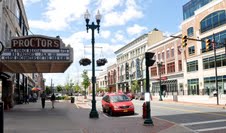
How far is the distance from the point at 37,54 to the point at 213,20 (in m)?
43.0

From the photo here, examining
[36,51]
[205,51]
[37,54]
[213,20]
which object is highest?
[213,20]

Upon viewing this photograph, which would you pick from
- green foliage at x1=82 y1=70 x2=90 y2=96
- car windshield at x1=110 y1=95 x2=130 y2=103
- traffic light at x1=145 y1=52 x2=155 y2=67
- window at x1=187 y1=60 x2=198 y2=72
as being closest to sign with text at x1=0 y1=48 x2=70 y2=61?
car windshield at x1=110 y1=95 x2=130 y2=103

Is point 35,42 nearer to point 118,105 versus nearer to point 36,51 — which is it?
point 36,51

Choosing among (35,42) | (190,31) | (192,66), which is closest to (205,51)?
(192,66)

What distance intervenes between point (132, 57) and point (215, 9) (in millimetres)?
49917

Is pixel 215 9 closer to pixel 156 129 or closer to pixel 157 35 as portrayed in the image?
pixel 157 35

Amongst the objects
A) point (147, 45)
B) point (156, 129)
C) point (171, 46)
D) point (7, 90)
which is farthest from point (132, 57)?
point (156, 129)

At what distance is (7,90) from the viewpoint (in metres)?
32.7

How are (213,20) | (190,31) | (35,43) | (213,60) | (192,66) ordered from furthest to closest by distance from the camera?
1. (190,31)
2. (192,66)
3. (213,60)
4. (213,20)
5. (35,43)

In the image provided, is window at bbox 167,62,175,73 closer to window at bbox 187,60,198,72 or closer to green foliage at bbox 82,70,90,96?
window at bbox 187,60,198,72

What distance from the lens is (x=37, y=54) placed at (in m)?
23.9

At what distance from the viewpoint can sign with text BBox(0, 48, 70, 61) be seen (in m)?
23.4

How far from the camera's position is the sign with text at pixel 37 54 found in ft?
76.7

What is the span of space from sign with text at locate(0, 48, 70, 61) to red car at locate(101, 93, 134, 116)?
4502 mm
